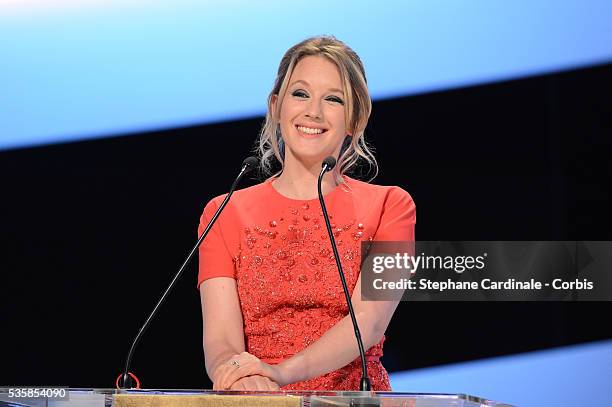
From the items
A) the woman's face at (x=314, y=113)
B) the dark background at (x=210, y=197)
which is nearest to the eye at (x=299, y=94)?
the woman's face at (x=314, y=113)

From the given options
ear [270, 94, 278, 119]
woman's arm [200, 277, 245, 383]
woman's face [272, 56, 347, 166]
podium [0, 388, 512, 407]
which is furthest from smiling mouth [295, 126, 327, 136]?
podium [0, 388, 512, 407]

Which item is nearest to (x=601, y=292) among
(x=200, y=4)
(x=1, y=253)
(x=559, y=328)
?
(x=559, y=328)

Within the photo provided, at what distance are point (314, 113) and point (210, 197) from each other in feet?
2.78

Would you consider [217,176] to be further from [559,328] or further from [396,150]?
[559,328]

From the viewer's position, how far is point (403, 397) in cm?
149

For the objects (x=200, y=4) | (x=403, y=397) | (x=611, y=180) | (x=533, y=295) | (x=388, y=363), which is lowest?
(x=403, y=397)

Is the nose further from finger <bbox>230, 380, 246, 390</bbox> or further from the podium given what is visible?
the podium

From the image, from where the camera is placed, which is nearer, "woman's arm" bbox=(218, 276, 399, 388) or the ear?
"woman's arm" bbox=(218, 276, 399, 388)

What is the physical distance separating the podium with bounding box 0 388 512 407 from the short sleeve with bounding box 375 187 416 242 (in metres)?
0.82

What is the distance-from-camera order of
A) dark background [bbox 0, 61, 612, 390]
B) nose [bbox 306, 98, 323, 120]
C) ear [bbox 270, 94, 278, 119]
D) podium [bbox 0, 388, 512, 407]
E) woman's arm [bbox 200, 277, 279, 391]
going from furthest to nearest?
dark background [bbox 0, 61, 612, 390] < ear [bbox 270, 94, 278, 119] < nose [bbox 306, 98, 323, 120] < woman's arm [bbox 200, 277, 279, 391] < podium [bbox 0, 388, 512, 407]

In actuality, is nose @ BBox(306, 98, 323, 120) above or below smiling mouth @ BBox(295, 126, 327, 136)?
above

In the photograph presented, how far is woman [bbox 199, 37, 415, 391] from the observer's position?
2.21 metres

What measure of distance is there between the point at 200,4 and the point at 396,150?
833mm

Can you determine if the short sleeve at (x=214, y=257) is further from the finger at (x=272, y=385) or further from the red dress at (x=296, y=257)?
the finger at (x=272, y=385)
